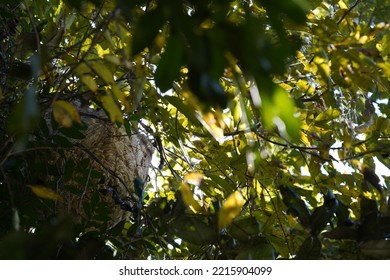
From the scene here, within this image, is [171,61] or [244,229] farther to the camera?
[244,229]

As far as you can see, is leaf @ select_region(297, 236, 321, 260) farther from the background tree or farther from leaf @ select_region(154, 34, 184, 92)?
leaf @ select_region(154, 34, 184, 92)

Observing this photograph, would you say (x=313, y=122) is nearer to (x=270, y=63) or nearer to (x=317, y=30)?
(x=317, y=30)

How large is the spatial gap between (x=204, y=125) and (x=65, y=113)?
304 mm

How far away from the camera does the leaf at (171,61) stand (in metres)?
0.55

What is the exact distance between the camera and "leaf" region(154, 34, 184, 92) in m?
0.55

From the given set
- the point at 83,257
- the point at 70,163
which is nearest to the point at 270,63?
the point at 83,257

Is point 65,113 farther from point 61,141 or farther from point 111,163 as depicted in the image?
point 111,163

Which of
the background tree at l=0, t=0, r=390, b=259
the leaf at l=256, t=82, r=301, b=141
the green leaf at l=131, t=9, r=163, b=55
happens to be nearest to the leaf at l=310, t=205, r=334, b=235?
the background tree at l=0, t=0, r=390, b=259

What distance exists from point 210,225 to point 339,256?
8.3 inches

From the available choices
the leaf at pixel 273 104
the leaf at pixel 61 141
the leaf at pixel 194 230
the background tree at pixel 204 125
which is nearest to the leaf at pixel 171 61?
the background tree at pixel 204 125

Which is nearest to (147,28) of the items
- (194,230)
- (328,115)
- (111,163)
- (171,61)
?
(171,61)

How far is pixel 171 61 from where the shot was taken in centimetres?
56

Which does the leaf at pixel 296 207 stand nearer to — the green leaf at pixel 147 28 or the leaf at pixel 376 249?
the leaf at pixel 376 249

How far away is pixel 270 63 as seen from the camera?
486mm
